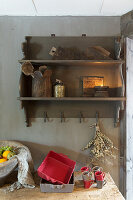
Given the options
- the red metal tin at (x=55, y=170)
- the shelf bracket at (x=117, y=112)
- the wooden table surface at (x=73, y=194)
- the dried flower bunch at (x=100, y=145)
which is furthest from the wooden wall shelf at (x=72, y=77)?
the wooden table surface at (x=73, y=194)

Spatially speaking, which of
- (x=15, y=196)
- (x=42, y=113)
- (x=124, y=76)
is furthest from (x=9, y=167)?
(x=124, y=76)

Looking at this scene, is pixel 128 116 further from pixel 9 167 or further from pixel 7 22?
pixel 7 22

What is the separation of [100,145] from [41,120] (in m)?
0.61

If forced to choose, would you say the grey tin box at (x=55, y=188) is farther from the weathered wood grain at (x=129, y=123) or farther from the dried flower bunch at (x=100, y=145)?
the weathered wood grain at (x=129, y=123)

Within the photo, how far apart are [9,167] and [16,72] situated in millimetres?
872

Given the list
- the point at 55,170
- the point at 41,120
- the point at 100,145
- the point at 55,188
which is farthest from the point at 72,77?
the point at 55,188

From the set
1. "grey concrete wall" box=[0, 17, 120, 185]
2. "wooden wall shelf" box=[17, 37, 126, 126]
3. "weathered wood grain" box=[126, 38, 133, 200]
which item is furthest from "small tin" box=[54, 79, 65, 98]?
"weathered wood grain" box=[126, 38, 133, 200]

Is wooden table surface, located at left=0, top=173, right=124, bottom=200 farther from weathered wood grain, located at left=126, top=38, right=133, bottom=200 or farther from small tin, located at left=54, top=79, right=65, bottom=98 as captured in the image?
small tin, located at left=54, top=79, right=65, bottom=98

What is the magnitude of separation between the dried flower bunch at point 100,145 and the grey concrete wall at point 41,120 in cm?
6

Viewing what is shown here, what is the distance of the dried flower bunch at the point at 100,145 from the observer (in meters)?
1.54

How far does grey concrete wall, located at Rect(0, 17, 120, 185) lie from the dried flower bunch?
0.06 meters

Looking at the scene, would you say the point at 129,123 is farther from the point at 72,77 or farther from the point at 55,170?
the point at 55,170

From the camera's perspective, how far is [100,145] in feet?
5.10

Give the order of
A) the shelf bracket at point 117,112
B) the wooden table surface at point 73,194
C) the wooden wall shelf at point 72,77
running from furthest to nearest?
1. the wooden wall shelf at point 72,77
2. the shelf bracket at point 117,112
3. the wooden table surface at point 73,194
